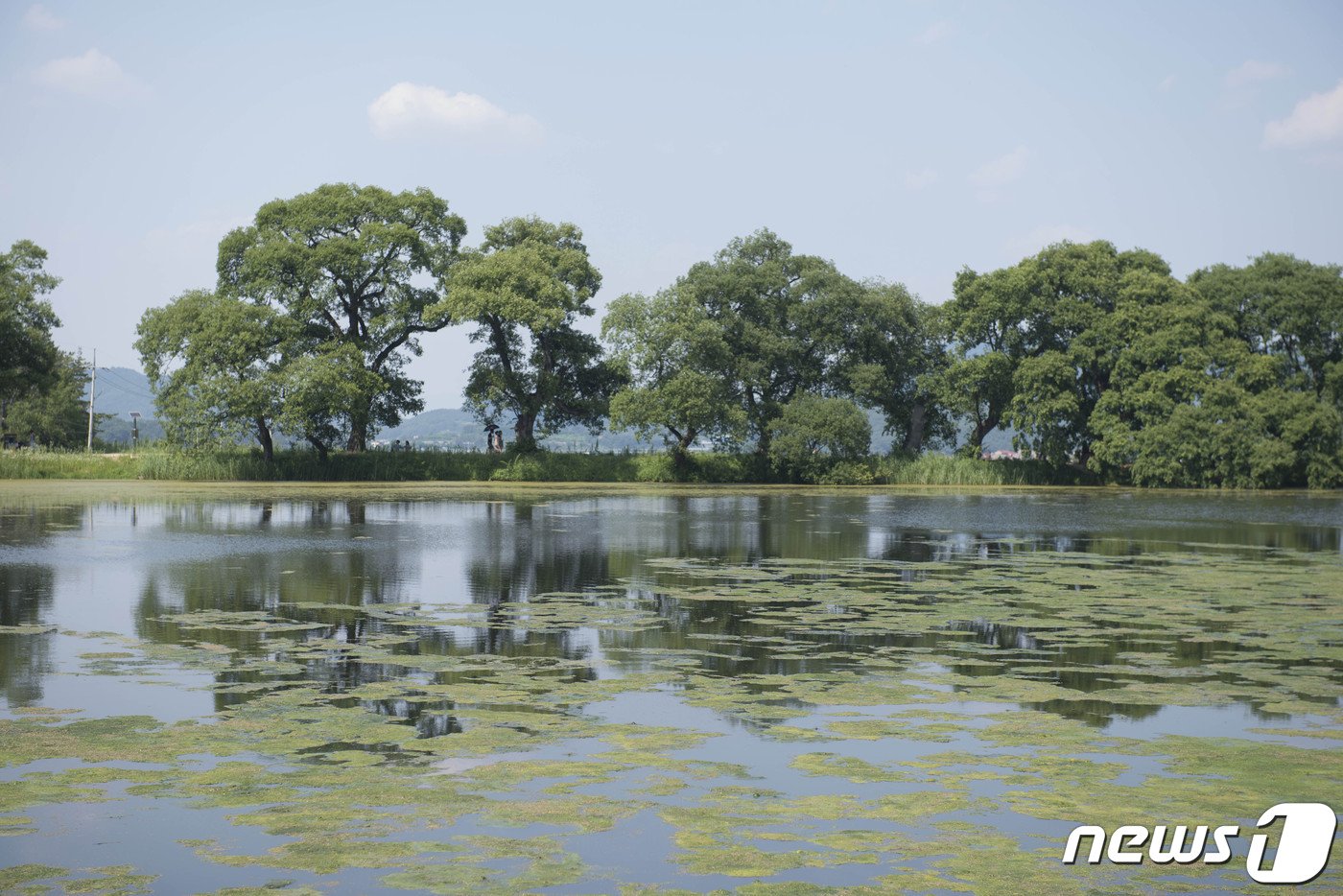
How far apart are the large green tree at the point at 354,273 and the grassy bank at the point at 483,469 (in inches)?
122

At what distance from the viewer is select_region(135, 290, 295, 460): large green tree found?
64.1 metres

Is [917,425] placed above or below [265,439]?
above

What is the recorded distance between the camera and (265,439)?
226 ft

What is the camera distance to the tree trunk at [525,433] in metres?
75.0

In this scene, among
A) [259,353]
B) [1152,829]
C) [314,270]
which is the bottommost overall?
[1152,829]

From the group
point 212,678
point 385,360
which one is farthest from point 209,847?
point 385,360

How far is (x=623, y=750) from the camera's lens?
9.88 metres

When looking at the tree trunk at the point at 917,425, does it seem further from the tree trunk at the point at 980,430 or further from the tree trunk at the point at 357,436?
the tree trunk at the point at 357,436

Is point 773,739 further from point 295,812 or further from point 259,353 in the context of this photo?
point 259,353

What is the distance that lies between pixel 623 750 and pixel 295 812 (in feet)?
8.67

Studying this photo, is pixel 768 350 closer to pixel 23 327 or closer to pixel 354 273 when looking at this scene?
pixel 354 273

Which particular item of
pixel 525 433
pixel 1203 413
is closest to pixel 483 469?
pixel 525 433

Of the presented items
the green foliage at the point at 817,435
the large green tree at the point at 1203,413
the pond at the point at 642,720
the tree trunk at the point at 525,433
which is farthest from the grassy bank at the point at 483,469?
the pond at the point at 642,720

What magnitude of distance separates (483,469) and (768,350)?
58.6ft
